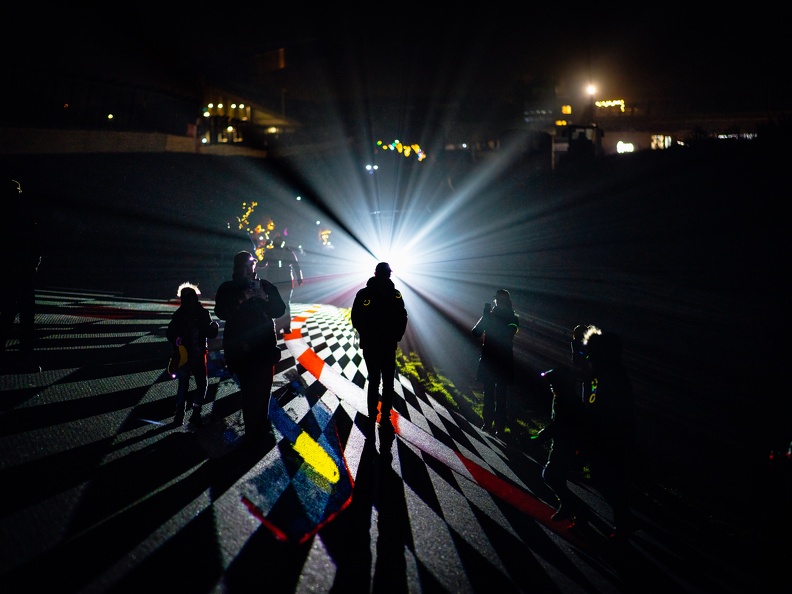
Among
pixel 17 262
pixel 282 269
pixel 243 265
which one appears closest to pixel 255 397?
pixel 243 265

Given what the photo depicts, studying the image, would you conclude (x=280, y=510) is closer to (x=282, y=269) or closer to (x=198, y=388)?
(x=198, y=388)

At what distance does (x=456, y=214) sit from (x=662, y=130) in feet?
69.2

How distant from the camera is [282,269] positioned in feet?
27.0

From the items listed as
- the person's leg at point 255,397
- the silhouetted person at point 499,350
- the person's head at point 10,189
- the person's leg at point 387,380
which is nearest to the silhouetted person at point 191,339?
the person's leg at point 255,397

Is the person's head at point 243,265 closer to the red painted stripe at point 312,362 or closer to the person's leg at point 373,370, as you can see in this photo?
the person's leg at point 373,370

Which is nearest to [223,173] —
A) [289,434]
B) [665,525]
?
[289,434]

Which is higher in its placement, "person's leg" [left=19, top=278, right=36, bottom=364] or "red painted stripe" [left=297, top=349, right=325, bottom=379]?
"person's leg" [left=19, top=278, right=36, bottom=364]

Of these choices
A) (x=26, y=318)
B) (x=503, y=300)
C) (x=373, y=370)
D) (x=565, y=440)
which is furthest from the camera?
(x=503, y=300)

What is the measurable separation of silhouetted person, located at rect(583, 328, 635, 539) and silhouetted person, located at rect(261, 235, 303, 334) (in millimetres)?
5371

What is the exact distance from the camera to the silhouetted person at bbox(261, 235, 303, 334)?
7.66 m

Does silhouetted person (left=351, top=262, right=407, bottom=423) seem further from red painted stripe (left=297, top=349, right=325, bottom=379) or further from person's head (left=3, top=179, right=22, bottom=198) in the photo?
person's head (left=3, top=179, right=22, bottom=198)

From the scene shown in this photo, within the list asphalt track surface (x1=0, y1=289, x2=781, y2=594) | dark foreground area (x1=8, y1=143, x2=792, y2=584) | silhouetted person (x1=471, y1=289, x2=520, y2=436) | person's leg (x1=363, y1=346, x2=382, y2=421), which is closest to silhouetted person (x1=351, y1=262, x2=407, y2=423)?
person's leg (x1=363, y1=346, x2=382, y2=421)

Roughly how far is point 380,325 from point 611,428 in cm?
224

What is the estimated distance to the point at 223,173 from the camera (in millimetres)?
19594
